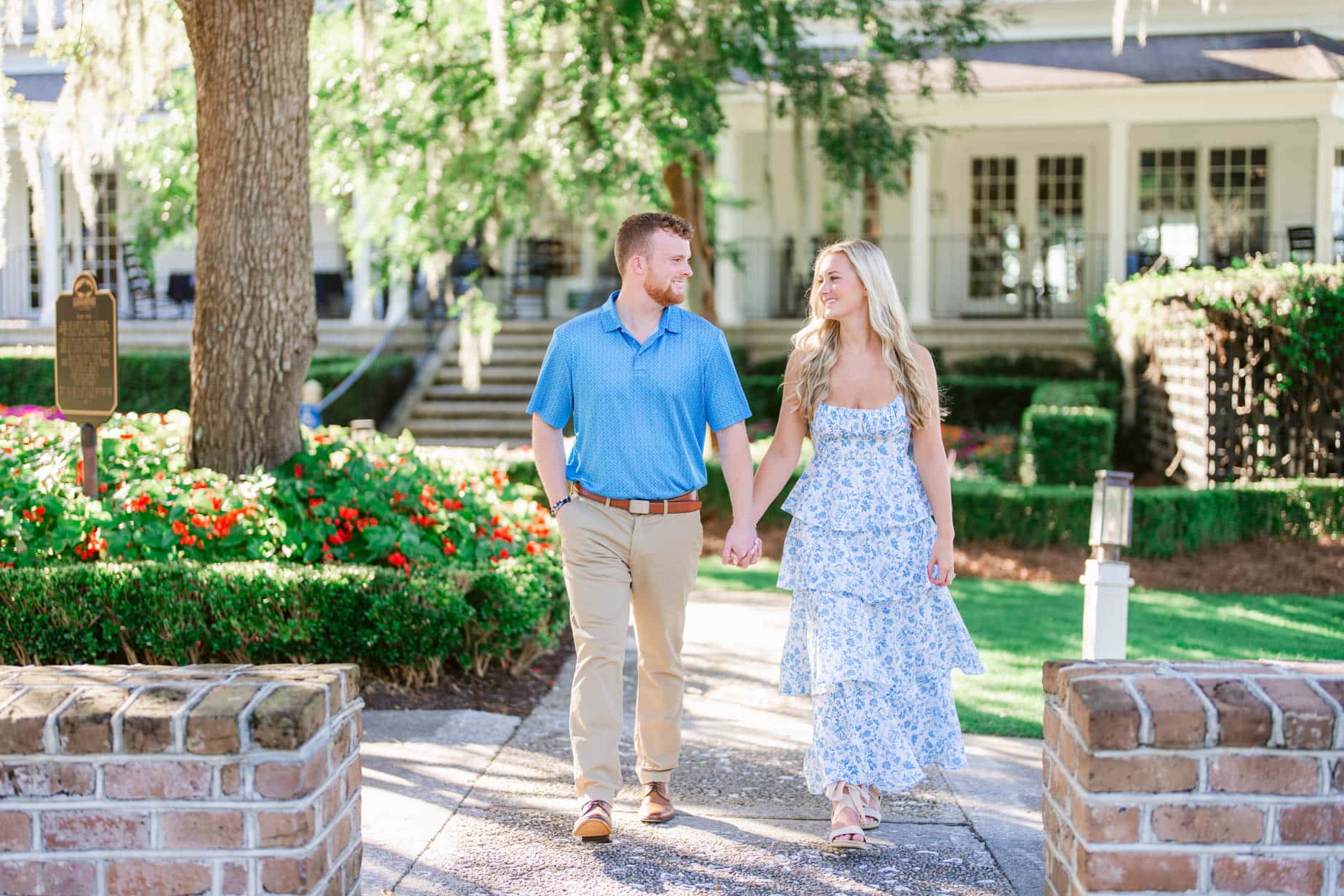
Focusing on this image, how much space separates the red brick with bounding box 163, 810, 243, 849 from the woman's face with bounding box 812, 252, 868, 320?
7.30 feet

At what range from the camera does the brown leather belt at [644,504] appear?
3869 mm

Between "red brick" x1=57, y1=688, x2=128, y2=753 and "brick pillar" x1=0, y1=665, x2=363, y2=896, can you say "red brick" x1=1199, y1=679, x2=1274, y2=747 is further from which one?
"red brick" x1=57, y1=688, x2=128, y2=753

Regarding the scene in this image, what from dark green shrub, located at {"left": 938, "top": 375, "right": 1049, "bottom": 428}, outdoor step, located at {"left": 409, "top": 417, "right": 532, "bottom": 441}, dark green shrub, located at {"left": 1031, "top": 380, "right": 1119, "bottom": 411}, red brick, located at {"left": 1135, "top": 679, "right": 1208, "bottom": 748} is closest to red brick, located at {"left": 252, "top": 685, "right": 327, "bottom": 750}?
red brick, located at {"left": 1135, "top": 679, "right": 1208, "bottom": 748}

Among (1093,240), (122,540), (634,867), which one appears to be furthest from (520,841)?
(1093,240)

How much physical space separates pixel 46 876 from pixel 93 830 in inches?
5.2

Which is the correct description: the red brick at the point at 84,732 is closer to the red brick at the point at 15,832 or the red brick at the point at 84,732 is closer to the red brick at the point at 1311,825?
the red brick at the point at 15,832

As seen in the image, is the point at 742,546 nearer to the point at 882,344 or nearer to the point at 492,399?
the point at 882,344

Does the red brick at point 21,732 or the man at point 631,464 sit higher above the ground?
the man at point 631,464

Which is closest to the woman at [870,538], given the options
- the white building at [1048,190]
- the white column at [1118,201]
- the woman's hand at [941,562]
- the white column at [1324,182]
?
the woman's hand at [941,562]

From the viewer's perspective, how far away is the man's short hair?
387cm

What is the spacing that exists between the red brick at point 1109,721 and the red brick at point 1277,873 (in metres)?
0.31

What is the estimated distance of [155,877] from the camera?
266cm

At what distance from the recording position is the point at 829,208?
35.2ft

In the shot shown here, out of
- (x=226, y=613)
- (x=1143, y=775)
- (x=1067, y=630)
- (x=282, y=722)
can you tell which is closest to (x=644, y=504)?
(x=282, y=722)
